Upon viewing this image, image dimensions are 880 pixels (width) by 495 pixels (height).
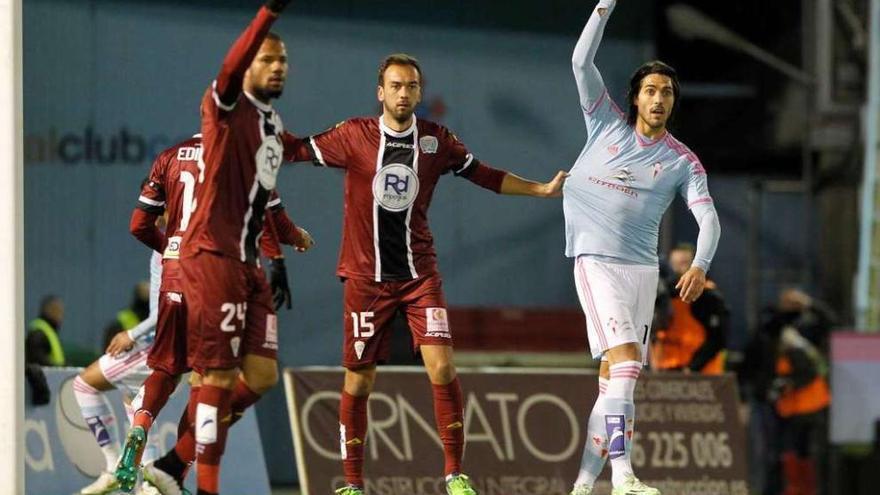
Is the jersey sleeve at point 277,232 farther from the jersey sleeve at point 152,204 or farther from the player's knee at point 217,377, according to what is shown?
the player's knee at point 217,377

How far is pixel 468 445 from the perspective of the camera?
43.9 ft

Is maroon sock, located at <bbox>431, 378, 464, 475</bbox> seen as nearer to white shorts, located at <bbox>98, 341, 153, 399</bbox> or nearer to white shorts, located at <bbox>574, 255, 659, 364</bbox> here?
white shorts, located at <bbox>574, 255, 659, 364</bbox>

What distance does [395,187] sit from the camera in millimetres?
9391

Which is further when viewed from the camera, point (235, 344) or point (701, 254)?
point (701, 254)

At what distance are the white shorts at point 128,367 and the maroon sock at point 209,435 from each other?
250 cm

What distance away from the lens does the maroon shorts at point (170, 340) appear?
348 inches

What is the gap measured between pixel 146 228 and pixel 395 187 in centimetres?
155

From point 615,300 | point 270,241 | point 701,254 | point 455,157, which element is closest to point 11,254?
point 270,241

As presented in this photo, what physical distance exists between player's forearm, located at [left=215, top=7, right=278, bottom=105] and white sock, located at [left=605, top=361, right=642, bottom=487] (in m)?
2.86

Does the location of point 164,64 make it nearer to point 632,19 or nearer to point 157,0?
point 157,0

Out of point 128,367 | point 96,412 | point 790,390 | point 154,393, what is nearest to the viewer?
point 154,393

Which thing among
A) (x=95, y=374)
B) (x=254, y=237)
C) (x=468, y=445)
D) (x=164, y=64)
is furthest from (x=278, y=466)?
(x=254, y=237)

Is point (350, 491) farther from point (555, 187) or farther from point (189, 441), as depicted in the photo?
point (555, 187)

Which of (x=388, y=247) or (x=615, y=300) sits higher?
(x=388, y=247)
